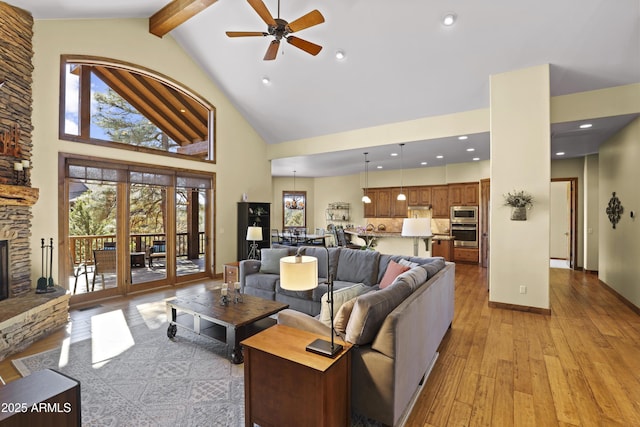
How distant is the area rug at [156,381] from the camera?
218 centimetres

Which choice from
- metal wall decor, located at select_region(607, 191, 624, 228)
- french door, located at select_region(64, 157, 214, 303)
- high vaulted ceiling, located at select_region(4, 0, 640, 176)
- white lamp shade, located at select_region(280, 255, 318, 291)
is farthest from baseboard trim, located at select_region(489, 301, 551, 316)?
french door, located at select_region(64, 157, 214, 303)

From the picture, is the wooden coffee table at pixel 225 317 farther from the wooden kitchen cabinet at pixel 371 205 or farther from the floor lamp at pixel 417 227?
the wooden kitchen cabinet at pixel 371 205

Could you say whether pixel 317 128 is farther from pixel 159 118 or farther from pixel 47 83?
pixel 47 83

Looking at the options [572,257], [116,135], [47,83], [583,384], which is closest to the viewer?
[583,384]

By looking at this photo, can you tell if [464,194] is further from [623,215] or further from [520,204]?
[520,204]

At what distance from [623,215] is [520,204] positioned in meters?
2.26

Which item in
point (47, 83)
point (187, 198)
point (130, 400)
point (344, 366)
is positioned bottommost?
point (130, 400)

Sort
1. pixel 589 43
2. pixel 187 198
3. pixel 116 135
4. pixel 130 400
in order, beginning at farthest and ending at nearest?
pixel 187 198, pixel 116 135, pixel 589 43, pixel 130 400

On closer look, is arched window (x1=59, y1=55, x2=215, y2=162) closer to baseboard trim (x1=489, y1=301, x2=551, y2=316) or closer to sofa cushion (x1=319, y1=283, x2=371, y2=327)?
sofa cushion (x1=319, y1=283, x2=371, y2=327)

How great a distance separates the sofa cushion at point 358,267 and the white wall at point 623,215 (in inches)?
155

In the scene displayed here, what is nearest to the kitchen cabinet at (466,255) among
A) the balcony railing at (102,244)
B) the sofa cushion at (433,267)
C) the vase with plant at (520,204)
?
the vase with plant at (520,204)

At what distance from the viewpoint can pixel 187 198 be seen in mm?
6371

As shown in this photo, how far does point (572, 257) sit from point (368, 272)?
21.5ft

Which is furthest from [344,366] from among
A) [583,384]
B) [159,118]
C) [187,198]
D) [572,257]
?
[572,257]
